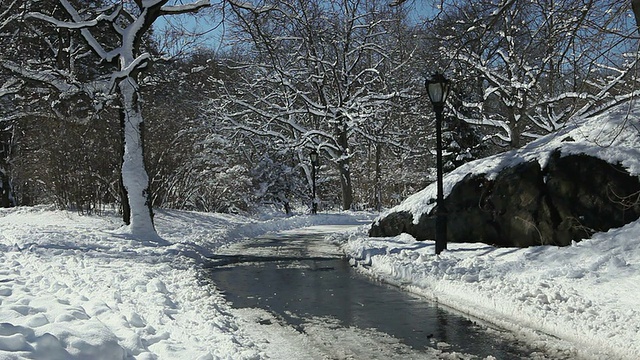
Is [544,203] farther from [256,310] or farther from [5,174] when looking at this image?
[5,174]

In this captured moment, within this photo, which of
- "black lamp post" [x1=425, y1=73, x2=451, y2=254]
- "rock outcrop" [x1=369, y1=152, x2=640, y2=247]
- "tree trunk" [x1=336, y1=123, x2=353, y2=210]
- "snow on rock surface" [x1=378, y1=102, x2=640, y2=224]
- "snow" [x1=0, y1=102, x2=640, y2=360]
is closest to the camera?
"snow" [x1=0, y1=102, x2=640, y2=360]

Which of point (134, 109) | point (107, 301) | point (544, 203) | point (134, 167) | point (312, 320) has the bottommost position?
point (312, 320)

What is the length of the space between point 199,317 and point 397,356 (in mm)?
2446

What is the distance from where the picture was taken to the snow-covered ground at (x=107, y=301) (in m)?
4.27

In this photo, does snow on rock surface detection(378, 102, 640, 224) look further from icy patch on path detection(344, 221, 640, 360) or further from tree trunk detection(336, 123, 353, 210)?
tree trunk detection(336, 123, 353, 210)

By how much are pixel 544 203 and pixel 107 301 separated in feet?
24.8

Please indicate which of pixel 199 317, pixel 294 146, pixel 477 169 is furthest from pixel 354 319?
pixel 294 146

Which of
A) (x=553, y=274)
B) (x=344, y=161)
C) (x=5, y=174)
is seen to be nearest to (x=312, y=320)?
(x=553, y=274)

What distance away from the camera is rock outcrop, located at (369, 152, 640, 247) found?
9.35m

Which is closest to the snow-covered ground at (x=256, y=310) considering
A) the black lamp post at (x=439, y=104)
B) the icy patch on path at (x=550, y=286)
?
the icy patch on path at (x=550, y=286)

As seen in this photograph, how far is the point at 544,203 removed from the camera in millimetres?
10375

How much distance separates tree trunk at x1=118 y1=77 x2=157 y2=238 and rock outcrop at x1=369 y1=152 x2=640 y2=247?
25.4 feet

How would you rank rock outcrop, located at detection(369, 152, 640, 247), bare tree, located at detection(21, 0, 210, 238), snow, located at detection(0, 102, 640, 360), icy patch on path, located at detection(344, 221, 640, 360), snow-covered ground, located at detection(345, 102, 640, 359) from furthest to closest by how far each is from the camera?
1. bare tree, located at detection(21, 0, 210, 238)
2. rock outcrop, located at detection(369, 152, 640, 247)
3. snow-covered ground, located at detection(345, 102, 640, 359)
4. icy patch on path, located at detection(344, 221, 640, 360)
5. snow, located at detection(0, 102, 640, 360)

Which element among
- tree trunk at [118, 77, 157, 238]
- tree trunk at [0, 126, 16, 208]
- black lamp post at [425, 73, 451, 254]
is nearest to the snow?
black lamp post at [425, 73, 451, 254]
